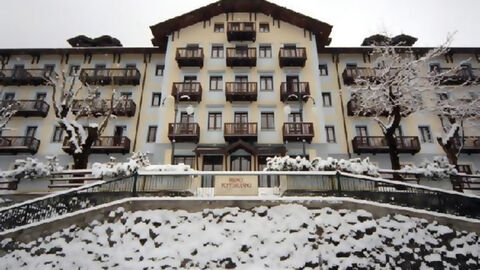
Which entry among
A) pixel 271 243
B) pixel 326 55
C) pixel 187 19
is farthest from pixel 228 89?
pixel 271 243

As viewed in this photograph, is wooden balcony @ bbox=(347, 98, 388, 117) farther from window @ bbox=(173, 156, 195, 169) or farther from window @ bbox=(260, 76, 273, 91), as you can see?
window @ bbox=(173, 156, 195, 169)

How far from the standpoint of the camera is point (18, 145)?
2811 cm

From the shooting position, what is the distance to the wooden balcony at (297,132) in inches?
1018

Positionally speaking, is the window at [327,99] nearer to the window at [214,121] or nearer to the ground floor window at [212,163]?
the window at [214,121]

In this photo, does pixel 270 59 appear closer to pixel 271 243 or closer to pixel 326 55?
pixel 326 55

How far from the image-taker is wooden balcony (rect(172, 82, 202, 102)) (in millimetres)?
27672

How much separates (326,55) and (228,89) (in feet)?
37.4

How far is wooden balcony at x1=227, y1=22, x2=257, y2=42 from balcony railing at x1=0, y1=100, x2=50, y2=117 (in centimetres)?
1787

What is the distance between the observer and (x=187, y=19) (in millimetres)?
31453

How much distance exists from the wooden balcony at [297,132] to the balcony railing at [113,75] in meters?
14.9

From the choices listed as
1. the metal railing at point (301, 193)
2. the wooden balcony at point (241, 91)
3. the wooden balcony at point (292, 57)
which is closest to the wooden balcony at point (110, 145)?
the wooden balcony at point (241, 91)

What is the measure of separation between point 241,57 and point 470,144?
20885 mm

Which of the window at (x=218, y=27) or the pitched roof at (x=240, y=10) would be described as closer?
the pitched roof at (x=240, y=10)

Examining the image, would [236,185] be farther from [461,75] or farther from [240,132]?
[461,75]
